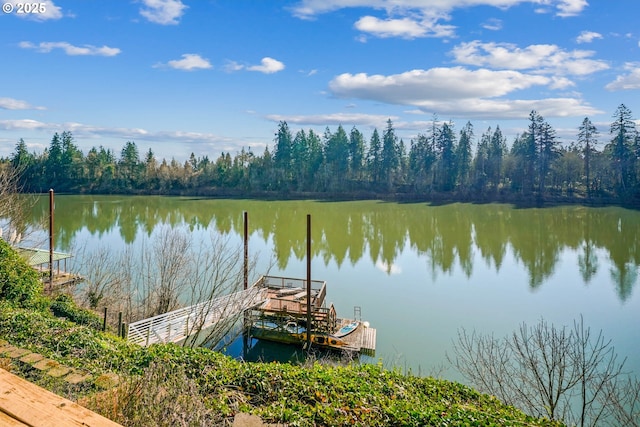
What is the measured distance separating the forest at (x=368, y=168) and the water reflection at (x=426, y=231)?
10756 mm

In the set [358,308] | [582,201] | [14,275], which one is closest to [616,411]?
[358,308]

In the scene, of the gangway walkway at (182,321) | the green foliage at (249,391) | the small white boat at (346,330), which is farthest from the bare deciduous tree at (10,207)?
the small white boat at (346,330)

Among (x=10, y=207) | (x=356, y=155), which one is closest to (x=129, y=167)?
(x=356, y=155)

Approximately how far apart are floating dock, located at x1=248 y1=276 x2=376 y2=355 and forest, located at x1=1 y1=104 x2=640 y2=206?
53.0 meters

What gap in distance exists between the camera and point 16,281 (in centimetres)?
1002

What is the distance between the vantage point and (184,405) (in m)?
3.56

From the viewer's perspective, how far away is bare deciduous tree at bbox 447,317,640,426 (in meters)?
8.39

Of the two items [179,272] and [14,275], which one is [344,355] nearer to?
[179,272]

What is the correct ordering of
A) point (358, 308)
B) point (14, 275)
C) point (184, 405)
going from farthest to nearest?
point (358, 308)
point (14, 275)
point (184, 405)

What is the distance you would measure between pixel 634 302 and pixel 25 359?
833 inches

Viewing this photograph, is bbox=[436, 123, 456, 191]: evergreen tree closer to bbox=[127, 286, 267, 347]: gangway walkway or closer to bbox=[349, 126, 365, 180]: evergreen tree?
bbox=[349, 126, 365, 180]: evergreen tree

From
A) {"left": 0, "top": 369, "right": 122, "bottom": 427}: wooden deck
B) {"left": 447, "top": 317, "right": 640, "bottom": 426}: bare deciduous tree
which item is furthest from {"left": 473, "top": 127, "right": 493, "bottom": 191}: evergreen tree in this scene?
{"left": 0, "top": 369, "right": 122, "bottom": 427}: wooden deck

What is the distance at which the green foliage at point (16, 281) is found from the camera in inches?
379

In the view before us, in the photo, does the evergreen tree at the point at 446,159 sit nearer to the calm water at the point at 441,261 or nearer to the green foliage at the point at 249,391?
the calm water at the point at 441,261
